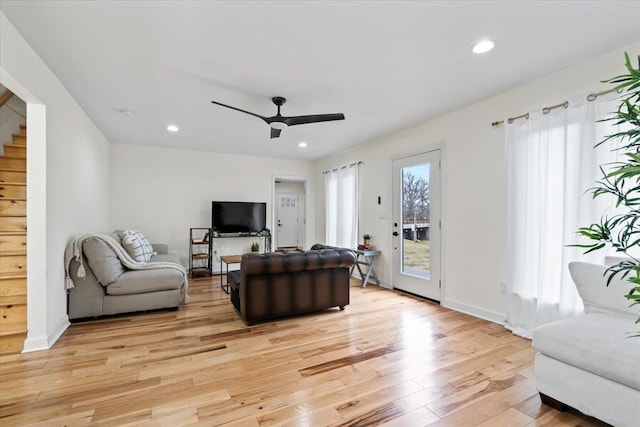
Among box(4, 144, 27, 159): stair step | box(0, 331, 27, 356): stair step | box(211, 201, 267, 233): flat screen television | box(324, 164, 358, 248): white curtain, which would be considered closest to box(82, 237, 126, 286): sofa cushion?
box(0, 331, 27, 356): stair step

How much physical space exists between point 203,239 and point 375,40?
16.2 feet

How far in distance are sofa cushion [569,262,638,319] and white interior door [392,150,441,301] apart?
189cm

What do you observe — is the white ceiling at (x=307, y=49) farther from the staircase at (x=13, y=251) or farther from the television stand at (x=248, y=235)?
the television stand at (x=248, y=235)

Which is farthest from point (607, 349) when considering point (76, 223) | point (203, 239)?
point (203, 239)

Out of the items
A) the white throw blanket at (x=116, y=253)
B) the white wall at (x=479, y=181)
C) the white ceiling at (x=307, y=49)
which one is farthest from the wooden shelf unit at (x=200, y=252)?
the white wall at (x=479, y=181)

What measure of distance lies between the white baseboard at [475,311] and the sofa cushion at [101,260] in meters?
3.98

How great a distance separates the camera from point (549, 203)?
283cm

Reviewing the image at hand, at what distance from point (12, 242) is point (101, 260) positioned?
2.40 feet

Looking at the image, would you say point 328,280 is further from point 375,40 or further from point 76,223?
point 76,223

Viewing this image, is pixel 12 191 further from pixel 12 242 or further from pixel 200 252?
pixel 200 252

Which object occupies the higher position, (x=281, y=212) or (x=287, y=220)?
(x=281, y=212)

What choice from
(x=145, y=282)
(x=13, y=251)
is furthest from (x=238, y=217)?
(x=13, y=251)

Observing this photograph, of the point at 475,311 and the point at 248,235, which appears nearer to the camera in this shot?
the point at 475,311

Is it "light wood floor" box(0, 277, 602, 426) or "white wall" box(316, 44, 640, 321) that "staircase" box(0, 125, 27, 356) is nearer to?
"light wood floor" box(0, 277, 602, 426)
